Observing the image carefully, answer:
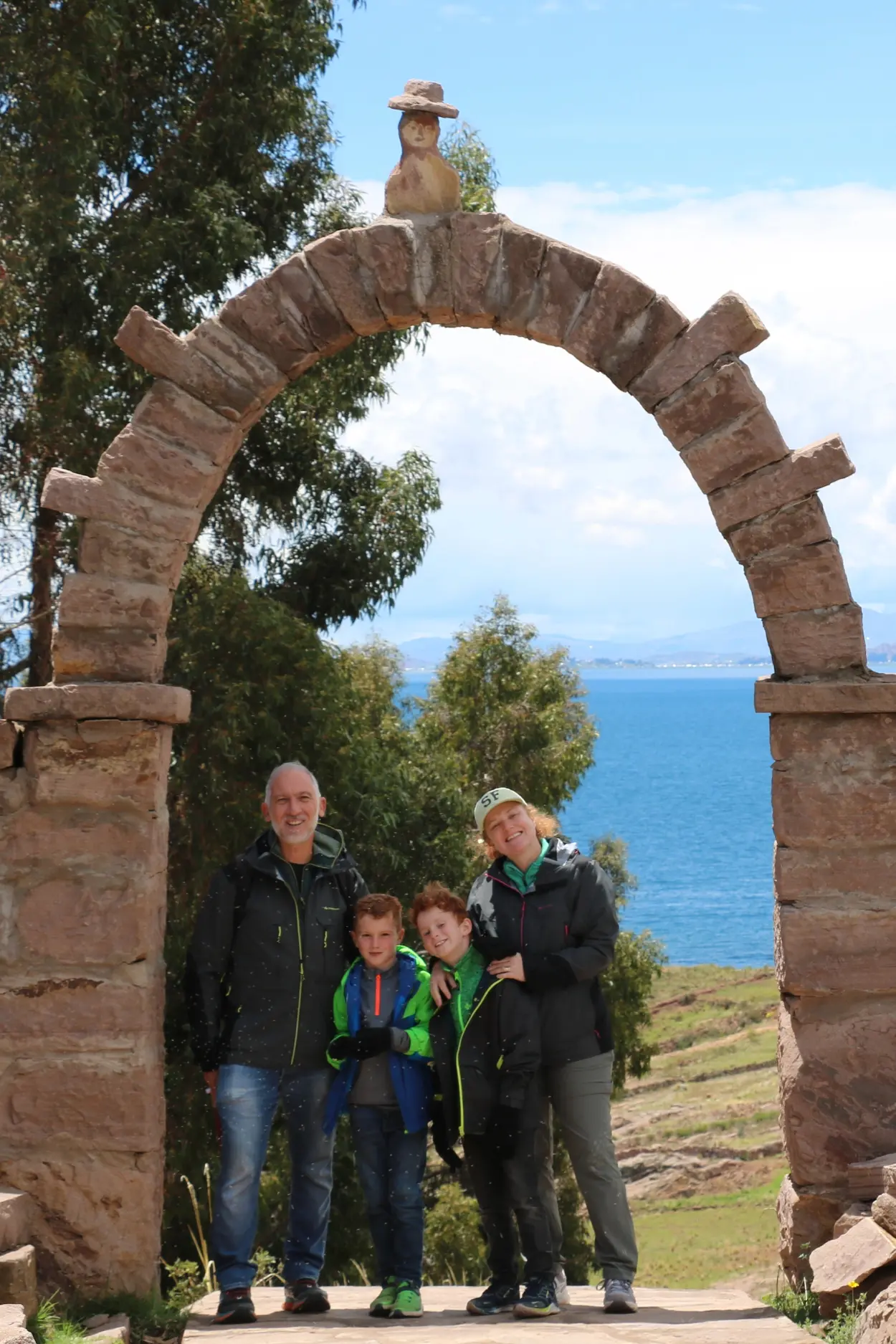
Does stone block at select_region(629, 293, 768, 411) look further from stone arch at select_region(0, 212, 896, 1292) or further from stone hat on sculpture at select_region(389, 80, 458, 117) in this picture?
stone hat on sculpture at select_region(389, 80, 458, 117)

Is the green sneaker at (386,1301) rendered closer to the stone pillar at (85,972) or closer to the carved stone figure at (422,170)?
the stone pillar at (85,972)

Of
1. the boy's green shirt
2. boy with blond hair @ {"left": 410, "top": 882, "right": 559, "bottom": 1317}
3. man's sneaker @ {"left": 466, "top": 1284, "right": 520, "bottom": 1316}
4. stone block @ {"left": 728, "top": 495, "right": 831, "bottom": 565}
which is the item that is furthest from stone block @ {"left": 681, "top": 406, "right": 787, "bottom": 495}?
man's sneaker @ {"left": 466, "top": 1284, "right": 520, "bottom": 1316}

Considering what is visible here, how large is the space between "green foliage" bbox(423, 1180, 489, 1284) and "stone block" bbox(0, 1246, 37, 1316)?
1007cm

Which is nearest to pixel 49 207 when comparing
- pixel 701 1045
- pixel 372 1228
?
pixel 372 1228

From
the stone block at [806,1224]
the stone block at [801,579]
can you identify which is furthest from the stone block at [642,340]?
the stone block at [806,1224]

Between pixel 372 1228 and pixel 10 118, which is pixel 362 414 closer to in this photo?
pixel 10 118

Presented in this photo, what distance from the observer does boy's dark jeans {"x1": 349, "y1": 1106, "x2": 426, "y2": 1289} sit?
17.8 feet

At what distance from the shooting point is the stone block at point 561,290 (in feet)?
19.5

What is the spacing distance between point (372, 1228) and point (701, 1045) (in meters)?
24.9

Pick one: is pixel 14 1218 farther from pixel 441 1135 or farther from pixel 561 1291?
pixel 561 1291

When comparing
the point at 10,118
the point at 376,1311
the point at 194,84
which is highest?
the point at 194,84

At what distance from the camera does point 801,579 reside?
19.1ft

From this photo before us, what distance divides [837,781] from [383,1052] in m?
1.98

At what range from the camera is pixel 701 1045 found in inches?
1155
